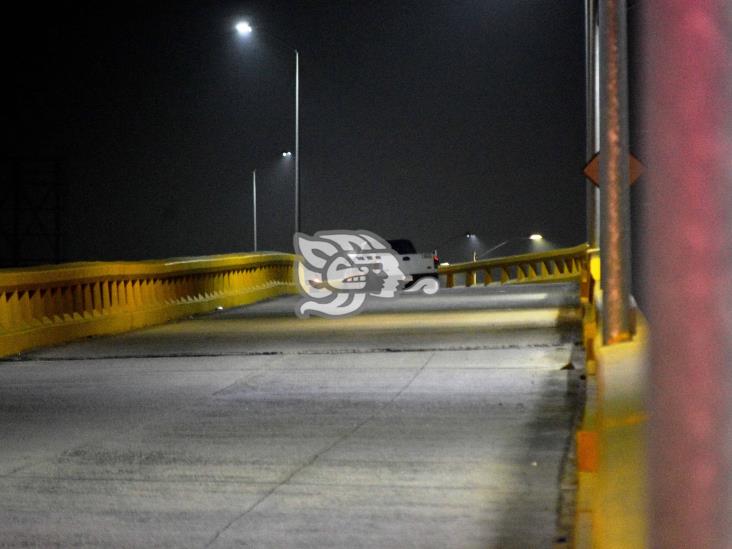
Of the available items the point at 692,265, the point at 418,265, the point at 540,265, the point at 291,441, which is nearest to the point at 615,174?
the point at 291,441

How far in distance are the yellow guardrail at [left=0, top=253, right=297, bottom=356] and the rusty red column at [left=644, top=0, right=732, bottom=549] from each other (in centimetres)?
1897

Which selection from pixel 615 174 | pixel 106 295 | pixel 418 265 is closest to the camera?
pixel 615 174

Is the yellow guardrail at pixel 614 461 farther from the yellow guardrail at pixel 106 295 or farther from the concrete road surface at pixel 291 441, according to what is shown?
the yellow guardrail at pixel 106 295

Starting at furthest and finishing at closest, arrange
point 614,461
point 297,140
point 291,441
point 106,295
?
point 297,140 < point 106,295 < point 291,441 < point 614,461

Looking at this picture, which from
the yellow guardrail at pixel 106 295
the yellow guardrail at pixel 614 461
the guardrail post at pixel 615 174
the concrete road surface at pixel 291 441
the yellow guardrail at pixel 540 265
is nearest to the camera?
the yellow guardrail at pixel 614 461

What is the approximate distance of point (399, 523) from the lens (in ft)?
26.5

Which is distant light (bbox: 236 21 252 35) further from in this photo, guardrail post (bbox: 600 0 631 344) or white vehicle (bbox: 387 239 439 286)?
guardrail post (bbox: 600 0 631 344)

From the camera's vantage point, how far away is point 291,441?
37.9 feet

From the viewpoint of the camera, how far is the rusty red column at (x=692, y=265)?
5.72 feet

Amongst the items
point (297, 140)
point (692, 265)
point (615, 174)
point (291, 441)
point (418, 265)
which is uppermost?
point (297, 140)

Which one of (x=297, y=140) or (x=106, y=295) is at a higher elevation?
(x=297, y=140)

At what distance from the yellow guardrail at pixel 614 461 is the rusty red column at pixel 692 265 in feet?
7.89

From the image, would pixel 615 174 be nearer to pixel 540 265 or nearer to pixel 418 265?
pixel 418 265

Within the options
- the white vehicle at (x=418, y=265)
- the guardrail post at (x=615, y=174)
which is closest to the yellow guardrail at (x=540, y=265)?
the white vehicle at (x=418, y=265)
